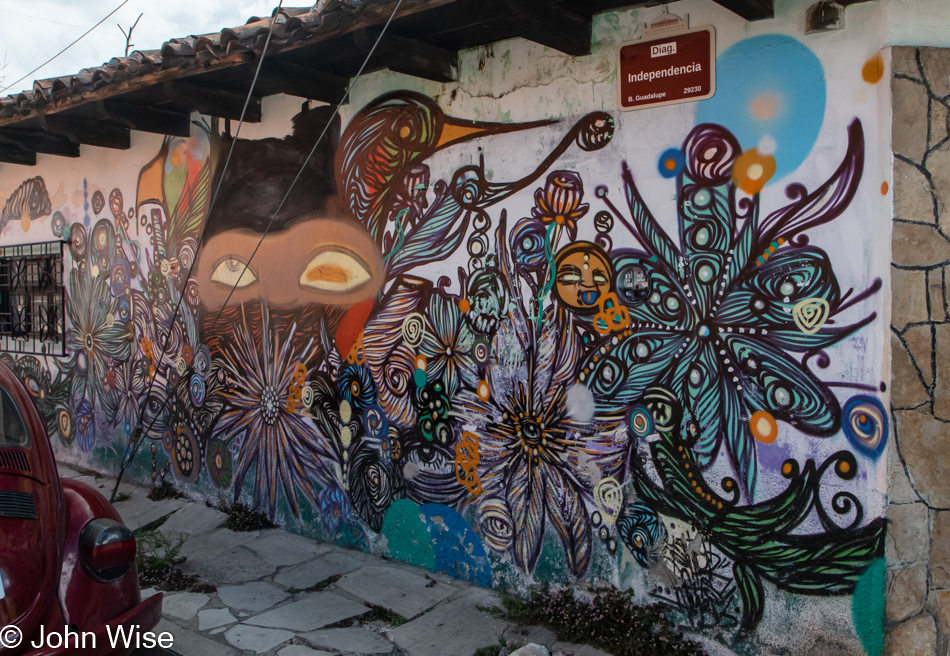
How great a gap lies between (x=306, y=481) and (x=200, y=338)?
5.66 ft

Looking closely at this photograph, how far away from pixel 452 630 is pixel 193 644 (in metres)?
1.42

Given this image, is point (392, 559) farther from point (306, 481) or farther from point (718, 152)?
point (718, 152)

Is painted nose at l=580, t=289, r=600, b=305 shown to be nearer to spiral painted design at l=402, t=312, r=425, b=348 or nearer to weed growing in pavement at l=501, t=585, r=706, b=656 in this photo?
spiral painted design at l=402, t=312, r=425, b=348

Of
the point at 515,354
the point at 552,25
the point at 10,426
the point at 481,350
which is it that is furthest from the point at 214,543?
the point at 552,25

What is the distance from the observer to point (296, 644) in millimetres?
4020

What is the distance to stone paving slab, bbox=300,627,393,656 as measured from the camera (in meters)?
3.97

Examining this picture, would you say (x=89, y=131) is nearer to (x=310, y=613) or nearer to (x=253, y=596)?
(x=253, y=596)

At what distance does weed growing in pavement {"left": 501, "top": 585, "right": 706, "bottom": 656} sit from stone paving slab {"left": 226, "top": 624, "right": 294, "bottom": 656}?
126 cm

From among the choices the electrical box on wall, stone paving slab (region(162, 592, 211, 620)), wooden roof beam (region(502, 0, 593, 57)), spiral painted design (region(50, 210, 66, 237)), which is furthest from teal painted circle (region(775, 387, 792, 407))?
spiral painted design (region(50, 210, 66, 237))

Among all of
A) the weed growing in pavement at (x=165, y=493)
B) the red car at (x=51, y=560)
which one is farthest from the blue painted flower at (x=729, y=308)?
the weed growing in pavement at (x=165, y=493)

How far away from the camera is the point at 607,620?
→ 153 inches

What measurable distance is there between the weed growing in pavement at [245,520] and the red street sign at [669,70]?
411 cm

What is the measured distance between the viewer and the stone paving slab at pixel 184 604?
14.5 feet

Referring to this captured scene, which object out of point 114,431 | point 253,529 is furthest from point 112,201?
point 253,529
